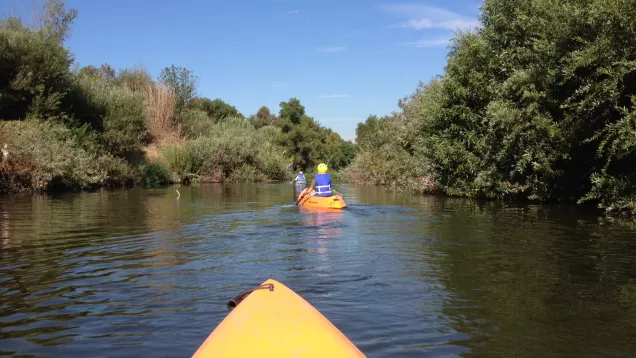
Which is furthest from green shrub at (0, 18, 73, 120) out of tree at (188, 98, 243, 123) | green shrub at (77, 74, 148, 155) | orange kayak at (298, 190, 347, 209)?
tree at (188, 98, 243, 123)

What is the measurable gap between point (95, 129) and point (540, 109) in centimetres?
3005

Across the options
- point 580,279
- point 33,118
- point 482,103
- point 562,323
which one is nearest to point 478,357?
point 562,323

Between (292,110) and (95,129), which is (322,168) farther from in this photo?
(292,110)

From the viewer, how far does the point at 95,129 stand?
36.5m

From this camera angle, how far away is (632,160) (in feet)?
49.1

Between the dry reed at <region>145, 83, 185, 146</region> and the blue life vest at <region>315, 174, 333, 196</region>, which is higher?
the dry reed at <region>145, 83, 185, 146</region>

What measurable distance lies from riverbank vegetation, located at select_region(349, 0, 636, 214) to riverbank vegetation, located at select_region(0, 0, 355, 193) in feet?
62.1

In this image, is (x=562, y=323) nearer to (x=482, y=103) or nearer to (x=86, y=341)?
(x=86, y=341)

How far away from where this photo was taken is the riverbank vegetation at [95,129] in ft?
87.5

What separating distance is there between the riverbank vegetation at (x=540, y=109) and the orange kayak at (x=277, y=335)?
11.7m

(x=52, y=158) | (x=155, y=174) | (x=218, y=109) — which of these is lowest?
(x=155, y=174)

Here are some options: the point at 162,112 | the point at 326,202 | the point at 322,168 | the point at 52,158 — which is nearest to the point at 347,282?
the point at 326,202

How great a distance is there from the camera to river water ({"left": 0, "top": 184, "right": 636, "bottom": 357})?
4.81m

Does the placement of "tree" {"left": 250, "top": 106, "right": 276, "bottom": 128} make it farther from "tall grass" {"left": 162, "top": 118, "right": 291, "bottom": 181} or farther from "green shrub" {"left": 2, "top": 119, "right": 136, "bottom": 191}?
"green shrub" {"left": 2, "top": 119, "right": 136, "bottom": 191}
